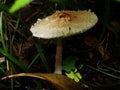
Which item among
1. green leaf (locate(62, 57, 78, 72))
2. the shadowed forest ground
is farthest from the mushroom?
green leaf (locate(62, 57, 78, 72))

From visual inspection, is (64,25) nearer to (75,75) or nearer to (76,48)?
(75,75)

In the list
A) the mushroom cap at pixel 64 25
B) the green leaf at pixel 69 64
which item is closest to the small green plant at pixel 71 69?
the green leaf at pixel 69 64

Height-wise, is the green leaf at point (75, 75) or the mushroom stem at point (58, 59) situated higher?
the mushroom stem at point (58, 59)

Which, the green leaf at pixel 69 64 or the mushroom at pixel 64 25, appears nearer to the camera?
the mushroom at pixel 64 25

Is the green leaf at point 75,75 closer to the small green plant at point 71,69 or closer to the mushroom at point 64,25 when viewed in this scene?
the small green plant at point 71,69

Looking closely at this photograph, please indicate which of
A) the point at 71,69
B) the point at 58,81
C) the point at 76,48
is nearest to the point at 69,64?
the point at 71,69

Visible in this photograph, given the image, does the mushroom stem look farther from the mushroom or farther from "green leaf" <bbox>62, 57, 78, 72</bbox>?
the mushroom
